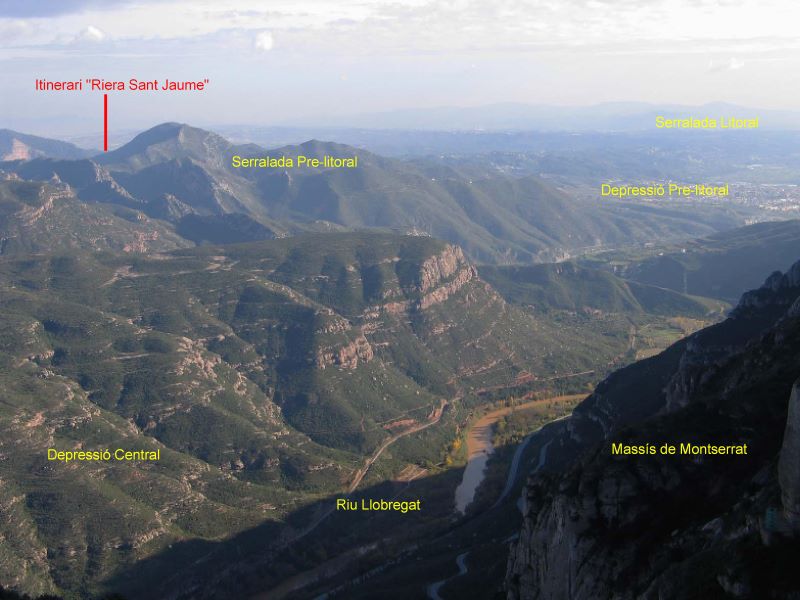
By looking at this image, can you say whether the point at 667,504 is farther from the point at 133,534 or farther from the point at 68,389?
the point at 68,389

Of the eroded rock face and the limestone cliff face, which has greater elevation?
the eroded rock face

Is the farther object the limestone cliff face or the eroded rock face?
the limestone cliff face

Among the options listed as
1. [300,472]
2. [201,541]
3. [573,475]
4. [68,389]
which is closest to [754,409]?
[573,475]

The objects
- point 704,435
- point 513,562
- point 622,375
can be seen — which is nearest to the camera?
point 704,435

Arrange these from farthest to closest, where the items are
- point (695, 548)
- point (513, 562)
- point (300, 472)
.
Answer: point (300, 472) → point (513, 562) → point (695, 548)

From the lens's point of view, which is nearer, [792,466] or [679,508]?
[792,466]
